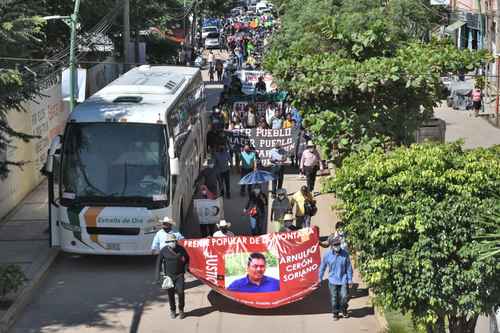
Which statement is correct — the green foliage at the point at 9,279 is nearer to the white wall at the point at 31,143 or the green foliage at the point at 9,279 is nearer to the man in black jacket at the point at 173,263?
the man in black jacket at the point at 173,263

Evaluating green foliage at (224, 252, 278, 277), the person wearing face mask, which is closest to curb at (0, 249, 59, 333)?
green foliage at (224, 252, 278, 277)

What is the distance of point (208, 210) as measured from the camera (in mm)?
19703

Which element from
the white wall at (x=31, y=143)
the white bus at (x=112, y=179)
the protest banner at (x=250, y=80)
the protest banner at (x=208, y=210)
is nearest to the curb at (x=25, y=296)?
the white bus at (x=112, y=179)

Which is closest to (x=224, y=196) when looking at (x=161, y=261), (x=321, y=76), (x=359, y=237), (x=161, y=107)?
(x=161, y=107)

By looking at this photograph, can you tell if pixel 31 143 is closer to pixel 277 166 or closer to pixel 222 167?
pixel 222 167

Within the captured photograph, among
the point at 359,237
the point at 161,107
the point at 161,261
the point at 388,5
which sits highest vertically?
the point at 388,5

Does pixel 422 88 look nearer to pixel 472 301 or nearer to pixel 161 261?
pixel 161 261

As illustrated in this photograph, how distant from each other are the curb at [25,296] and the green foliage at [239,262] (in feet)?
11.6

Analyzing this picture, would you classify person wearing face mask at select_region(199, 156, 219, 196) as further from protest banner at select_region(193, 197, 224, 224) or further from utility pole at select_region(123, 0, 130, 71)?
utility pole at select_region(123, 0, 130, 71)

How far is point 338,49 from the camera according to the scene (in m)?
20.1

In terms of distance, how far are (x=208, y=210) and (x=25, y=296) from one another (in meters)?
4.53

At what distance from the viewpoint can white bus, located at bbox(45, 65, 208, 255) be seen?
18172mm

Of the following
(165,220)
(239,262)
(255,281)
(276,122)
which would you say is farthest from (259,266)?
(276,122)

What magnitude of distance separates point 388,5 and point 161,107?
40.4 feet
